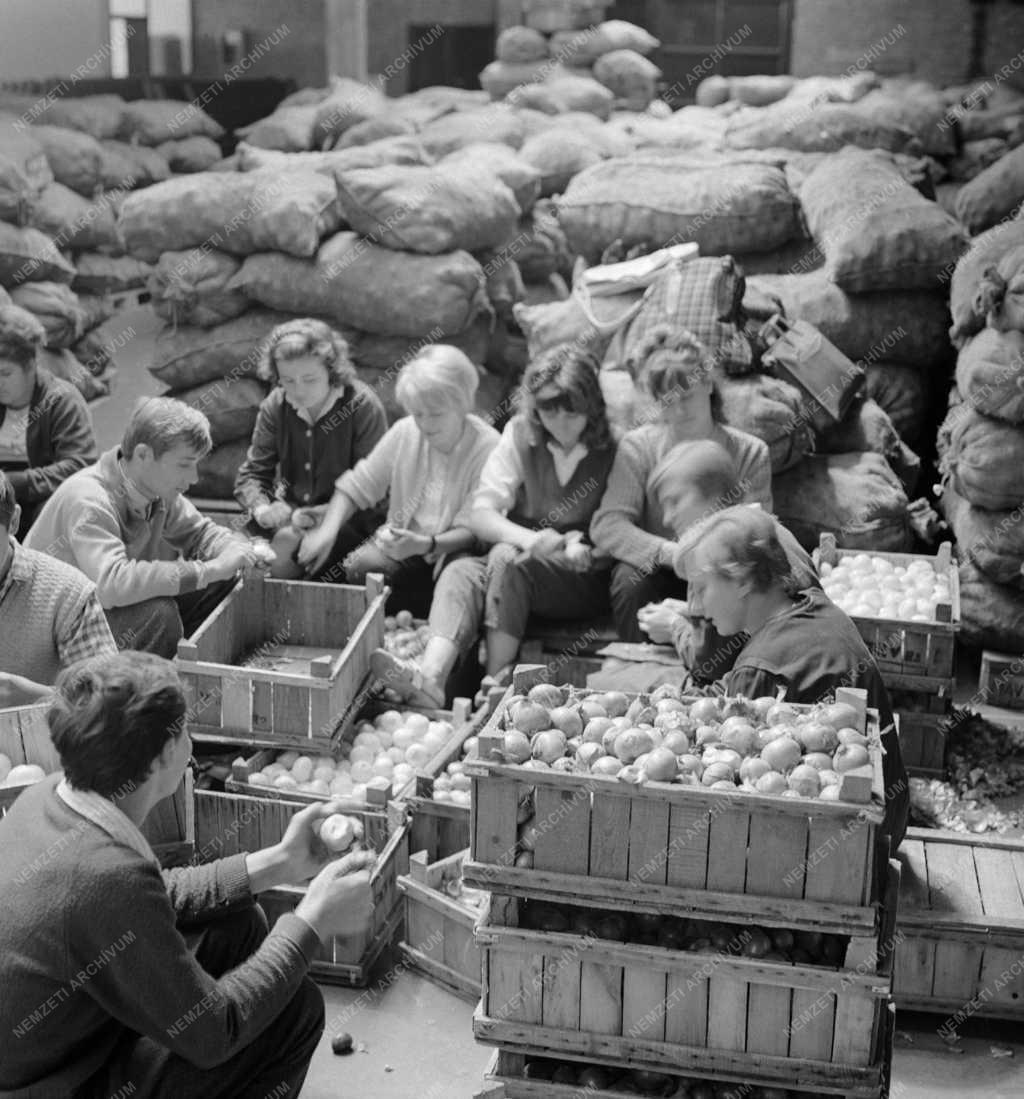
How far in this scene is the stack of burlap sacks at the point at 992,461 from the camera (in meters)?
5.37

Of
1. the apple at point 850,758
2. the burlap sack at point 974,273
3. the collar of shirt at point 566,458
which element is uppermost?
the burlap sack at point 974,273

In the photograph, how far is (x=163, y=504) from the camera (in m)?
4.77

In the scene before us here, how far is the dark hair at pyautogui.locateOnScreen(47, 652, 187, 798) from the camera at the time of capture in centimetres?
260

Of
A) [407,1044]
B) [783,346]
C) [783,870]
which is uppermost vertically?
[783,346]

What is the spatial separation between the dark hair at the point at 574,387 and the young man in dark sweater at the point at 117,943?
257cm

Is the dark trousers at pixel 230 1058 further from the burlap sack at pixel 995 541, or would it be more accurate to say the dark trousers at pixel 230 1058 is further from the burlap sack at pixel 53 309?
the burlap sack at pixel 53 309

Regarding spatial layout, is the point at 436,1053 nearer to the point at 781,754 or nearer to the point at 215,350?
the point at 781,754

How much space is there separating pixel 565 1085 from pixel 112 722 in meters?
1.26

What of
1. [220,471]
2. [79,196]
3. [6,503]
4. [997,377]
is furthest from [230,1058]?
[79,196]

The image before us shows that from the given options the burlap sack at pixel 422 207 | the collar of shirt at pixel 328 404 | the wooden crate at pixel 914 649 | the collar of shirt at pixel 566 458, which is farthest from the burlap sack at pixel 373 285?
the wooden crate at pixel 914 649

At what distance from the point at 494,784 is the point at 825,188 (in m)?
4.64

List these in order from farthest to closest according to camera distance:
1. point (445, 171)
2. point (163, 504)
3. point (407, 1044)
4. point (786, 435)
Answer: point (445, 171), point (786, 435), point (163, 504), point (407, 1044)

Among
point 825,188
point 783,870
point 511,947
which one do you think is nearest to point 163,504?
point 511,947

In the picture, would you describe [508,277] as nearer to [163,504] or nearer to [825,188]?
[825,188]
